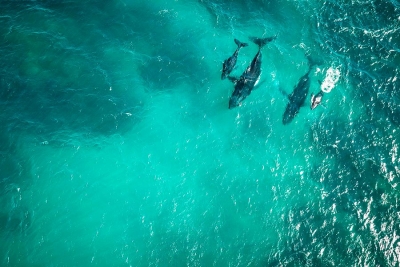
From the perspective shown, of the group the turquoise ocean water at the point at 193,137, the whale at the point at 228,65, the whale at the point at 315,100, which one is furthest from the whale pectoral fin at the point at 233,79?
the whale at the point at 315,100

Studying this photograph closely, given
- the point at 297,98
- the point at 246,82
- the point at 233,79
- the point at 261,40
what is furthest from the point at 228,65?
the point at 297,98

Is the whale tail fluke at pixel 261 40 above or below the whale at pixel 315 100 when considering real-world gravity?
above

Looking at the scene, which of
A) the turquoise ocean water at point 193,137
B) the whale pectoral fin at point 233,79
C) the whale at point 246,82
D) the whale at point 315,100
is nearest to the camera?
the turquoise ocean water at point 193,137

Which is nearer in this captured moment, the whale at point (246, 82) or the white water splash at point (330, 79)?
the whale at point (246, 82)

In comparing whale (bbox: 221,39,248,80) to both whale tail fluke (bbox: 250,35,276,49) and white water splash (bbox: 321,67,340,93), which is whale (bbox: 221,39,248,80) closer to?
whale tail fluke (bbox: 250,35,276,49)

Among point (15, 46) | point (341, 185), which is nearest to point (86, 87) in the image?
point (15, 46)

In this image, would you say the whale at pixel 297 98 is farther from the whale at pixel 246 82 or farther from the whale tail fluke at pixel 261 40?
the whale tail fluke at pixel 261 40

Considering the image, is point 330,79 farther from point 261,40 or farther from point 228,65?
point 228,65
